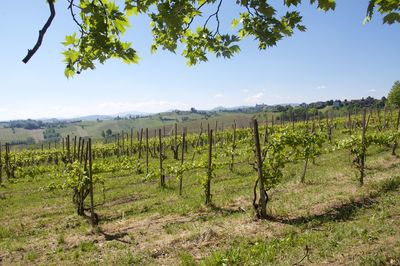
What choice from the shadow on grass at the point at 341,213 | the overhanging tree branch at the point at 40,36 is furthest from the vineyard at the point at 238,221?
the overhanging tree branch at the point at 40,36

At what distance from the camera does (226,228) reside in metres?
9.46

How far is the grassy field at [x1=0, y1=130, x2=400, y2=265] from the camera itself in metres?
7.21

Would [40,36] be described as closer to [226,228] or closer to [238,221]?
[226,228]

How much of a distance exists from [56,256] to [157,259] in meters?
3.01

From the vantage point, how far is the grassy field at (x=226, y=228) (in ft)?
23.7

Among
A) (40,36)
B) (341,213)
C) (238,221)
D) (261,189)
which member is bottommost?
(238,221)

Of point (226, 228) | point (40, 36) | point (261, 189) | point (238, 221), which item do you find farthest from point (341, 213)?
point (40, 36)

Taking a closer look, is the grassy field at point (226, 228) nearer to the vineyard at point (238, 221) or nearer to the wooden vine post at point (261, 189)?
the vineyard at point (238, 221)

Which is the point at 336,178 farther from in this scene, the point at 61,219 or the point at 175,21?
the point at 175,21

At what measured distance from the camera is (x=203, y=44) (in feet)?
15.3

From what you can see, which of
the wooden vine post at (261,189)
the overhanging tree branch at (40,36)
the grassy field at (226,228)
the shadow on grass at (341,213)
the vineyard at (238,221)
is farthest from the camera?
the wooden vine post at (261,189)

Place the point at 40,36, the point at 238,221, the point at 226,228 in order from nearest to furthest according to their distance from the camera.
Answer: the point at 40,36 < the point at 226,228 < the point at 238,221

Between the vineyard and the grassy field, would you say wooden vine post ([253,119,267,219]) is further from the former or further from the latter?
the grassy field

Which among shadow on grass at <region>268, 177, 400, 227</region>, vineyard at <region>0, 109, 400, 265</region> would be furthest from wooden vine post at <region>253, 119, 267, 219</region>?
shadow on grass at <region>268, 177, 400, 227</region>
